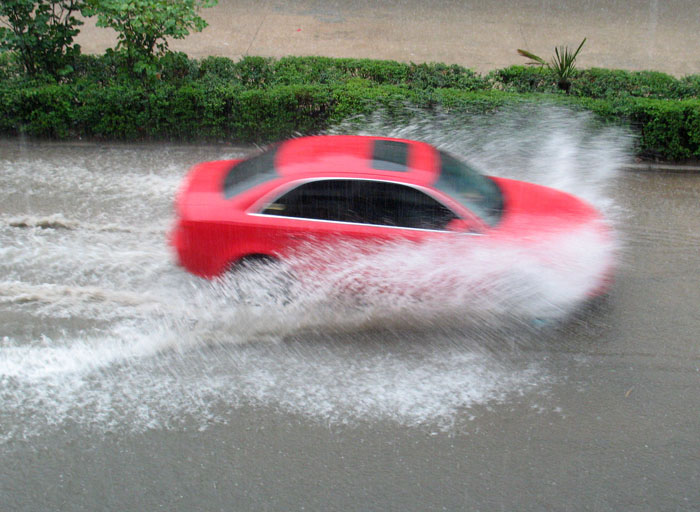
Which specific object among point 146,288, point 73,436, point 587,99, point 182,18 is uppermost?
point 182,18

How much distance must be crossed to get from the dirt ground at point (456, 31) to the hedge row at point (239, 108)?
3.41m

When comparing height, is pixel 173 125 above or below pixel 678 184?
above

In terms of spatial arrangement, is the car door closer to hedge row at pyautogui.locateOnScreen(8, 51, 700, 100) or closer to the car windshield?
the car windshield

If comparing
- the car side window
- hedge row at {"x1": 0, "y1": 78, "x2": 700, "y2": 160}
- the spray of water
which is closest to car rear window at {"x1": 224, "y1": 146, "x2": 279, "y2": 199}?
the car side window

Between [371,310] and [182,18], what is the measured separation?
612 cm

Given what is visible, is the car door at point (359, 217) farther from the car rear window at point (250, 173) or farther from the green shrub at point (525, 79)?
the green shrub at point (525, 79)

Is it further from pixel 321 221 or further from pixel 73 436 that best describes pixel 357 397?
pixel 73 436

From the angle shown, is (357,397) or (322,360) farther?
(322,360)

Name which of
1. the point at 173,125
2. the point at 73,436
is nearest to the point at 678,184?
the point at 173,125

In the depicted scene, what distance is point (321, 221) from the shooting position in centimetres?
579

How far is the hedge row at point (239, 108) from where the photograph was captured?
→ 9.71 metres

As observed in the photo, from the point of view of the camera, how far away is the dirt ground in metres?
13.5

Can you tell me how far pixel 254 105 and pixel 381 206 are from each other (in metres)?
4.91

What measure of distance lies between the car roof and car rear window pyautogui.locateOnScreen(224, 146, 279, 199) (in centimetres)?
10
